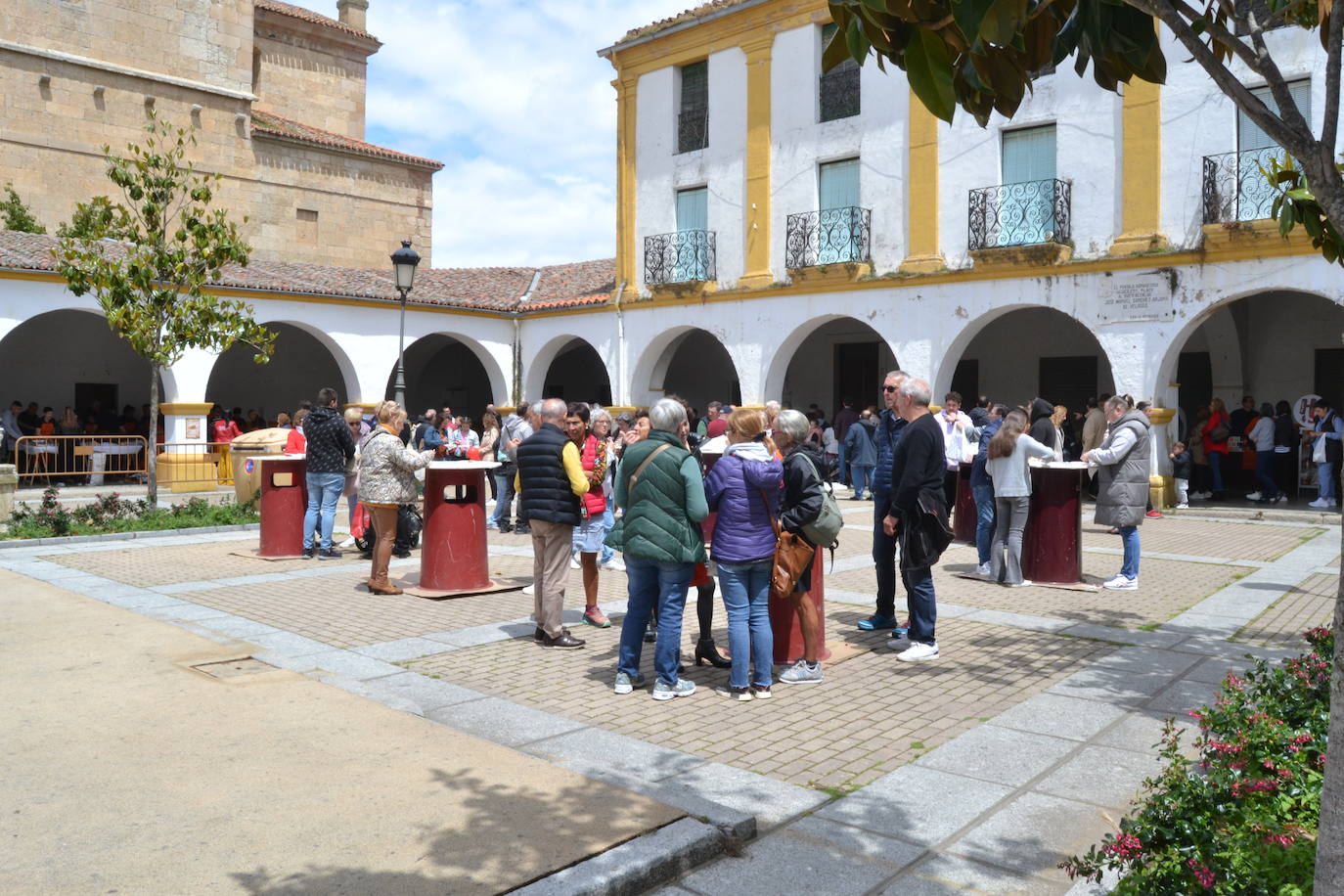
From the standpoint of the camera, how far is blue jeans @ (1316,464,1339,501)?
15859 millimetres

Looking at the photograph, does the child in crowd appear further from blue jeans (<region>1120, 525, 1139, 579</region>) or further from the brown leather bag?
the brown leather bag

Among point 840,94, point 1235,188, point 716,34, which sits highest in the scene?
point 716,34

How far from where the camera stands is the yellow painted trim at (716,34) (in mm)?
20852

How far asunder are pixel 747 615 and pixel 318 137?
3025 cm

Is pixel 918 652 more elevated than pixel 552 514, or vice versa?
pixel 552 514

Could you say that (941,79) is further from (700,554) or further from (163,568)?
(163,568)

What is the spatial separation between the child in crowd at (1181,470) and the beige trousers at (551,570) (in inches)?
528

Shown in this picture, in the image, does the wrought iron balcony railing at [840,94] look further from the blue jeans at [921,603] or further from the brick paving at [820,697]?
the blue jeans at [921,603]

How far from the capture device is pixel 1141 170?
55.4ft

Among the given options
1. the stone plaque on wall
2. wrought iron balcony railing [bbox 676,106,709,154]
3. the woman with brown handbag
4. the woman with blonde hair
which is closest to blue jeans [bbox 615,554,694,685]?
the woman with brown handbag

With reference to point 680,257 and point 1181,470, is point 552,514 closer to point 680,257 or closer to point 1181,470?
point 1181,470

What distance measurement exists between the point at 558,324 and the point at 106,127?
45.7 feet

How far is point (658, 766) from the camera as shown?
4.59 m

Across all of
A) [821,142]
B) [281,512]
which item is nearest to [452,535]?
[281,512]
